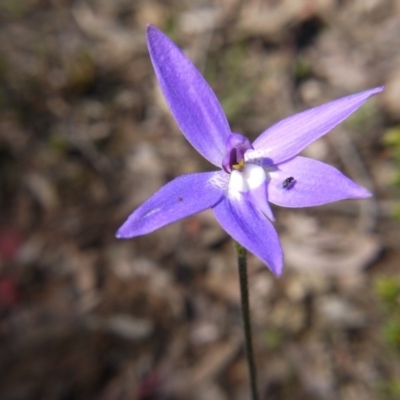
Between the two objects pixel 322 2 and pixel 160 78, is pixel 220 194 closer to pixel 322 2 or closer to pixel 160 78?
pixel 160 78

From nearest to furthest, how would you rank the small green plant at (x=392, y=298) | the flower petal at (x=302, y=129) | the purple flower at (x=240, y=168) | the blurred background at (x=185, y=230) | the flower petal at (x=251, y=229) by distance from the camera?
the flower petal at (x=251, y=229) < the purple flower at (x=240, y=168) < the flower petal at (x=302, y=129) < the small green plant at (x=392, y=298) < the blurred background at (x=185, y=230)

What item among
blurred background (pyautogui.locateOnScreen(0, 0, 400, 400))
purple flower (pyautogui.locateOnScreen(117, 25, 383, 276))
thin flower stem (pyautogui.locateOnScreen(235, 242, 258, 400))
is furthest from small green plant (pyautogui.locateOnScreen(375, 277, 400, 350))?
purple flower (pyautogui.locateOnScreen(117, 25, 383, 276))

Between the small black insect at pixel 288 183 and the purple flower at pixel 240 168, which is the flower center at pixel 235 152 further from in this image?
the small black insect at pixel 288 183

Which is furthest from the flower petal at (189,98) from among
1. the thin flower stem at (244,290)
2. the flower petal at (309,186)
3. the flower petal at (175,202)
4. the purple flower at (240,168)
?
the thin flower stem at (244,290)

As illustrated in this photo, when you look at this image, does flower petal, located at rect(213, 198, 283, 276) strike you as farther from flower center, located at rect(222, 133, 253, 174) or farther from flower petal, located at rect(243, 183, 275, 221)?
flower center, located at rect(222, 133, 253, 174)

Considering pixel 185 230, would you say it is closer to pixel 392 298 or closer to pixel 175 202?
pixel 392 298

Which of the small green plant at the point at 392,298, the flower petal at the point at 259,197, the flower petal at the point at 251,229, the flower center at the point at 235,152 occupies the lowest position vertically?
the small green plant at the point at 392,298

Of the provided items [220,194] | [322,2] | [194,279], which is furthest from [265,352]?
[322,2]
